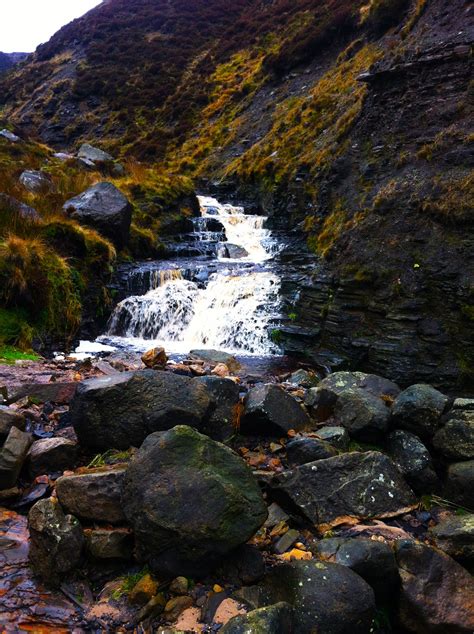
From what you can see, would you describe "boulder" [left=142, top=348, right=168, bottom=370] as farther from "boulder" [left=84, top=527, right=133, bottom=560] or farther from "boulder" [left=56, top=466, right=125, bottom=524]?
"boulder" [left=84, top=527, right=133, bottom=560]

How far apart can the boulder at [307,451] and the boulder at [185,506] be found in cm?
122

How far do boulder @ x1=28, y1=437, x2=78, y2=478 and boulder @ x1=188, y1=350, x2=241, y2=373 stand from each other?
4.79m

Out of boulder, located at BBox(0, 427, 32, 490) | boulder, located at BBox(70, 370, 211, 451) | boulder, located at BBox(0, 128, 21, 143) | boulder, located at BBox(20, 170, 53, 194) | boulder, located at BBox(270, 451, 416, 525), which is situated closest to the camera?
boulder, located at BBox(0, 427, 32, 490)

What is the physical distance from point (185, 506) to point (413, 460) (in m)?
2.52

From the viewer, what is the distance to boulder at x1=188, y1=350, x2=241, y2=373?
9.02m

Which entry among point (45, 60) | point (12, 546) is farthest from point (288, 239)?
point (45, 60)

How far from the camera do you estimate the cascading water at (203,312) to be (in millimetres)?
11625

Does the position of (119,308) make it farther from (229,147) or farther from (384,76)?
(229,147)

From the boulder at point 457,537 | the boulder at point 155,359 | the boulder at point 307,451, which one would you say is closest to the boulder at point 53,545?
the boulder at point 307,451

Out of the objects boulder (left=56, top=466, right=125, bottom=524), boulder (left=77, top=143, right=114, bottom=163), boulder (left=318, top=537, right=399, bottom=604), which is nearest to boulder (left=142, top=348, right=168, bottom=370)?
boulder (left=56, top=466, right=125, bottom=524)

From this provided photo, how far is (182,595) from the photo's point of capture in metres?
3.10

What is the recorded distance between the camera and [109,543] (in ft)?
10.9

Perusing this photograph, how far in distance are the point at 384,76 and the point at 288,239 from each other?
20.9 feet

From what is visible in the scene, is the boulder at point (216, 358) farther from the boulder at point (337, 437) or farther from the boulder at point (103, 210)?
the boulder at point (103, 210)
